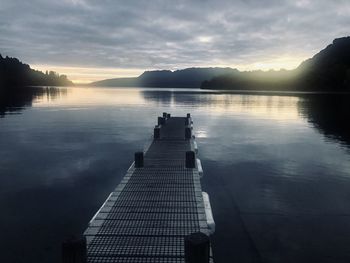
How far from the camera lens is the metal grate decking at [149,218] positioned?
A: 11.1m

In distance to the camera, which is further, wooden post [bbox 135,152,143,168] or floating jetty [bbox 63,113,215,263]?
wooden post [bbox 135,152,143,168]

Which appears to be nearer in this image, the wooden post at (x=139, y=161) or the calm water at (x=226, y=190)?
the calm water at (x=226, y=190)

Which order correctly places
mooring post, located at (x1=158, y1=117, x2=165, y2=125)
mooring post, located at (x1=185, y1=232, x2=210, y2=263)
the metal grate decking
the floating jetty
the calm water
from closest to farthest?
mooring post, located at (x1=185, y1=232, x2=210, y2=263) → the floating jetty → the metal grate decking → the calm water → mooring post, located at (x1=158, y1=117, x2=165, y2=125)

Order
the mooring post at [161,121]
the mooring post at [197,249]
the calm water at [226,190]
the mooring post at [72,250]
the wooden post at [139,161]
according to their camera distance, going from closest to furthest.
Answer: the mooring post at [72,250] < the mooring post at [197,249] < the calm water at [226,190] < the wooden post at [139,161] < the mooring post at [161,121]

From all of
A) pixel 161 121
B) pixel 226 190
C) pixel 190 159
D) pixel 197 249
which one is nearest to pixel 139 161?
pixel 190 159

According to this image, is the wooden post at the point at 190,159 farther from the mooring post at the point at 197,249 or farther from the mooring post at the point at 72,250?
the mooring post at the point at 72,250

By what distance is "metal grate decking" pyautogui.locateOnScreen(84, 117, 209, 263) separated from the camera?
11.1m

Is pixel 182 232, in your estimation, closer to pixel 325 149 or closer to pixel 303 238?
pixel 303 238

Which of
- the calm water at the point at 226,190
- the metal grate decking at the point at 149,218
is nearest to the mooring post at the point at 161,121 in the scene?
the calm water at the point at 226,190

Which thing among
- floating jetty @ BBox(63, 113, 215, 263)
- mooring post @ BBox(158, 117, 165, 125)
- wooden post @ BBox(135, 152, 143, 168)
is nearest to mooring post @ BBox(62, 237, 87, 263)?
floating jetty @ BBox(63, 113, 215, 263)

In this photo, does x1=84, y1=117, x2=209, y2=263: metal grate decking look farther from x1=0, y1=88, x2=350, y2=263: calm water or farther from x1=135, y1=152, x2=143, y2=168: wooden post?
x1=0, y1=88, x2=350, y2=263: calm water

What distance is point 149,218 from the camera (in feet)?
45.3

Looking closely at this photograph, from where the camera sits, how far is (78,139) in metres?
39.7

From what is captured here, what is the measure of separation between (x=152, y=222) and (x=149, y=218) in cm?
43
